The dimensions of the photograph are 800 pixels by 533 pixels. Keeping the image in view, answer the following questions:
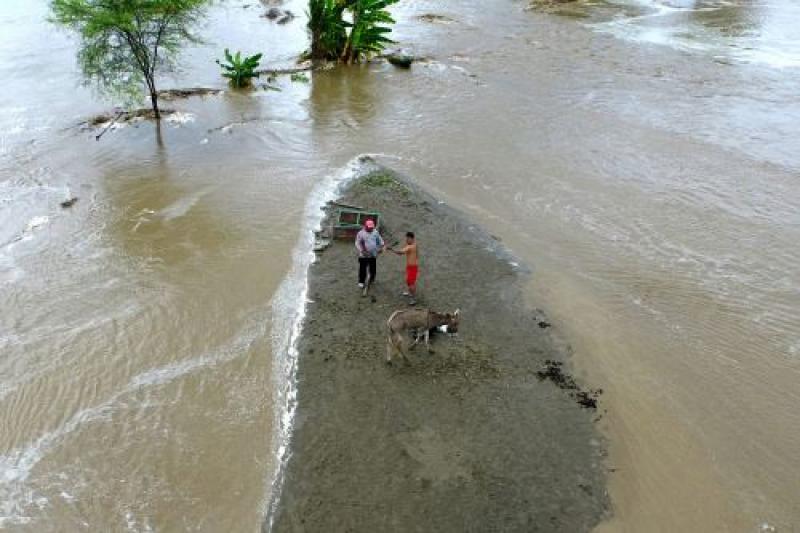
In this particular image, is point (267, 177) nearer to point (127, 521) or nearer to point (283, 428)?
point (283, 428)

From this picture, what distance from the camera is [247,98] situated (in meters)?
25.6

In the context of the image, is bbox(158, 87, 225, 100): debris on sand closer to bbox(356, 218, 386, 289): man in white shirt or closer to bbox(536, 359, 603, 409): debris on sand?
bbox(356, 218, 386, 289): man in white shirt

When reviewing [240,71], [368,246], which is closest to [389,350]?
[368,246]

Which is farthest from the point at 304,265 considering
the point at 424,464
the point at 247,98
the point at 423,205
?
the point at 247,98

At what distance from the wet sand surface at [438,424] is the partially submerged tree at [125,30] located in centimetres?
1232

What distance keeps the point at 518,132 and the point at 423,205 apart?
7.24 meters

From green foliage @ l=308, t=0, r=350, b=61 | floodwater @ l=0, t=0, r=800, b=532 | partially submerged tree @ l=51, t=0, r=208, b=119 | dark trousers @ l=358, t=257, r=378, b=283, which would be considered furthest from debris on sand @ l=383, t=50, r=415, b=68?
dark trousers @ l=358, t=257, r=378, b=283

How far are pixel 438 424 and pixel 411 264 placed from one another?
3.40 metres

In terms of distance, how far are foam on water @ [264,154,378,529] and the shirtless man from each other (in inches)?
83.9

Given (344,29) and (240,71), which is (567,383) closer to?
(240,71)

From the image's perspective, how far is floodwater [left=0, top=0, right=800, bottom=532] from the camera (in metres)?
9.27

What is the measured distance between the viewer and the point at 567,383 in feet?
34.4

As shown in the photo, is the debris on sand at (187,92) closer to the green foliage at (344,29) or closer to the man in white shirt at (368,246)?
the green foliage at (344,29)

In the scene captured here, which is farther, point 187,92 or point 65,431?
point 187,92
